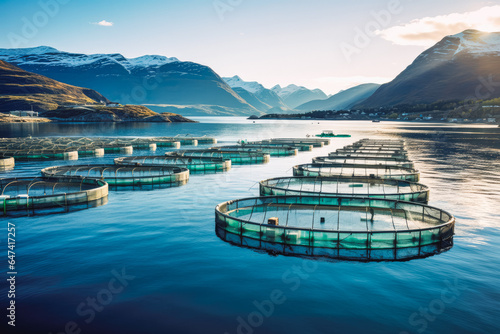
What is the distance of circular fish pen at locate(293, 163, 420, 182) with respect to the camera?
200ft

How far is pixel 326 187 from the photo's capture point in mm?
54625

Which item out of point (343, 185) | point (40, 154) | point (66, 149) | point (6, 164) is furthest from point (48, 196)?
point (66, 149)

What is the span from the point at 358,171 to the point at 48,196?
4918 centimetres

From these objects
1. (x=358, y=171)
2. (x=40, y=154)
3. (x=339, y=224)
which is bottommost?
(x=339, y=224)

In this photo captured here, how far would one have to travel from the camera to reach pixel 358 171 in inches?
2719

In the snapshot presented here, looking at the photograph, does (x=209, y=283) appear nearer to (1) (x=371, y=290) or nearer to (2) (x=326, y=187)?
(1) (x=371, y=290)

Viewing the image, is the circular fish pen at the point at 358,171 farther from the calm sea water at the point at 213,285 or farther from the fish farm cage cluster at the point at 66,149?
the fish farm cage cluster at the point at 66,149

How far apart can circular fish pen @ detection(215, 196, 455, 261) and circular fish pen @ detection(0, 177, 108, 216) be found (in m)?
18.0

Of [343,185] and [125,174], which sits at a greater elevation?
[125,174]

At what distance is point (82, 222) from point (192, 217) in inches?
426

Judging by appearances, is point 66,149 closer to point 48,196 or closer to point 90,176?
point 90,176

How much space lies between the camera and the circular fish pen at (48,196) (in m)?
40.6

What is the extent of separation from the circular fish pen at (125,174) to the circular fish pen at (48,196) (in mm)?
1617

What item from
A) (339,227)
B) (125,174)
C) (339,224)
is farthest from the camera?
(125,174)
